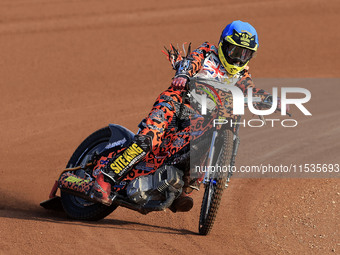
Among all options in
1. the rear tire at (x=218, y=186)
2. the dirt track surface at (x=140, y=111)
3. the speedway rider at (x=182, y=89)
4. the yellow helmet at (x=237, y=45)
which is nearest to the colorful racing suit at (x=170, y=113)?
the speedway rider at (x=182, y=89)

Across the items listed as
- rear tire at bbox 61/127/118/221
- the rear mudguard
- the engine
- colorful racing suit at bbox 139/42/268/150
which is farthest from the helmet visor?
rear tire at bbox 61/127/118/221

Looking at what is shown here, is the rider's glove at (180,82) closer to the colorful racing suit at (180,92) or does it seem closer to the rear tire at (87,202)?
the colorful racing suit at (180,92)

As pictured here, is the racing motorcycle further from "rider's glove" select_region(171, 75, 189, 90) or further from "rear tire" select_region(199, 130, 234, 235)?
"rider's glove" select_region(171, 75, 189, 90)

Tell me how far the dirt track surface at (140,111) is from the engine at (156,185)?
0.42m

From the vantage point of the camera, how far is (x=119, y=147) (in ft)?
31.4

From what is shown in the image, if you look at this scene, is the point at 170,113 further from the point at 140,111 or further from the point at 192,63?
the point at 140,111

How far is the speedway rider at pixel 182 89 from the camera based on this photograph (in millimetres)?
8977

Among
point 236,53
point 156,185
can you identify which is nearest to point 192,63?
point 236,53

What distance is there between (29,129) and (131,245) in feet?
21.1

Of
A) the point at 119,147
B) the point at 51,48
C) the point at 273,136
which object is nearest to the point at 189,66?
the point at 119,147

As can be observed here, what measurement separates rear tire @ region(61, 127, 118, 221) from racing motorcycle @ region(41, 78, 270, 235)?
0.01m

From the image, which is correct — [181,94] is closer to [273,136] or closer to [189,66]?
[189,66]

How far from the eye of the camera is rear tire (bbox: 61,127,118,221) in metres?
9.53

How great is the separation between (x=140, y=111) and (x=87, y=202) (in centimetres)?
600
